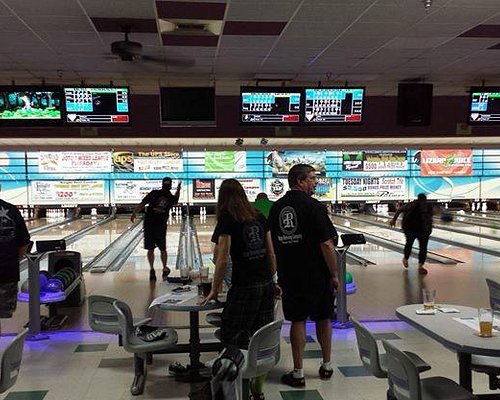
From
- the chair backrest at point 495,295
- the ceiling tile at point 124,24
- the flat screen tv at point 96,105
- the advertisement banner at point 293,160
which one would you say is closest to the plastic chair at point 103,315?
the ceiling tile at point 124,24

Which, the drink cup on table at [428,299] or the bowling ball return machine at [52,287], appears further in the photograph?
the bowling ball return machine at [52,287]

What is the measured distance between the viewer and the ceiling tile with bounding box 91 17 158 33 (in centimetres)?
462

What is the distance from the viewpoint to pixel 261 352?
9.68 ft

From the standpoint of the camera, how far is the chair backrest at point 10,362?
2.51m

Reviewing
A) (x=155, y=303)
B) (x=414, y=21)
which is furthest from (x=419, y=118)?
(x=155, y=303)

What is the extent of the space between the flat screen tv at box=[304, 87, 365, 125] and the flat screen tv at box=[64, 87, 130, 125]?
2.09 meters

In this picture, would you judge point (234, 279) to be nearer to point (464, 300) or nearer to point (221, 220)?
point (221, 220)

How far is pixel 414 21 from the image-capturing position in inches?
186

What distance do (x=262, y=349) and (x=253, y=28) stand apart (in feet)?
10.0

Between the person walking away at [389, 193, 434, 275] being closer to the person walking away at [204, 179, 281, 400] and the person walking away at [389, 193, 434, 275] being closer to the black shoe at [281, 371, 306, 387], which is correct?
the black shoe at [281, 371, 306, 387]

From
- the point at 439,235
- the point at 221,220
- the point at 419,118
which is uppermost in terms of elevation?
the point at 419,118

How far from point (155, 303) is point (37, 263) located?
1.96 metres

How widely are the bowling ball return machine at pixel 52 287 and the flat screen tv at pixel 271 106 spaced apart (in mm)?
2498

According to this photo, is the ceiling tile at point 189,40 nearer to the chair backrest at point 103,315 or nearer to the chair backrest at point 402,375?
the chair backrest at point 103,315
